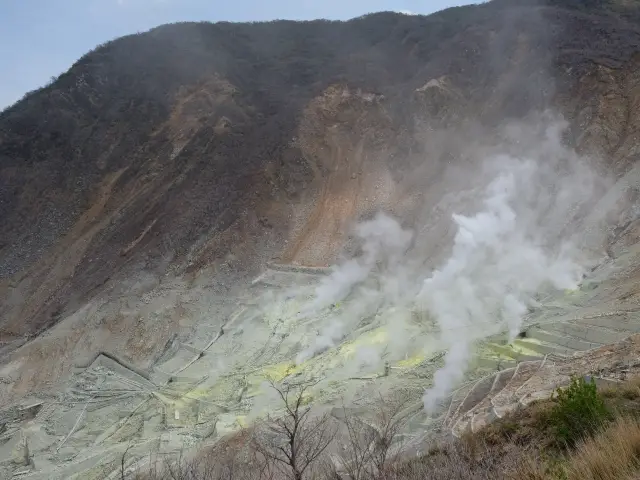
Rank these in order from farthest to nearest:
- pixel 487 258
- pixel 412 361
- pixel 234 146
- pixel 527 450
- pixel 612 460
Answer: pixel 234 146 < pixel 487 258 < pixel 412 361 < pixel 527 450 < pixel 612 460

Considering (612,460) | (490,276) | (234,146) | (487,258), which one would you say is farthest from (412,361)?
(234,146)

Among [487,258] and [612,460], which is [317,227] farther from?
[612,460]

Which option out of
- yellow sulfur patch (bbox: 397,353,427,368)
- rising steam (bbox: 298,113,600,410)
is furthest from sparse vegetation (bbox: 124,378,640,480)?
rising steam (bbox: 298,113,600,410)

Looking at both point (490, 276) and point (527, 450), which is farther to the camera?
point (490, 276)

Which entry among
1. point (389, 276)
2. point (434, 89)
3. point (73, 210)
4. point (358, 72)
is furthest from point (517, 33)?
point (73, 210)

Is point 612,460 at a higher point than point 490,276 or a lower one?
higher

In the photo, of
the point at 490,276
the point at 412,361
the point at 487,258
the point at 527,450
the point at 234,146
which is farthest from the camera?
the point at 234,146

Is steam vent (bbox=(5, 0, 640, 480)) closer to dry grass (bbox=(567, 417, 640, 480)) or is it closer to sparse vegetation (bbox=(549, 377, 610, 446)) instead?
sparse vegetation (bbox=(549, 377, 610, 446))
